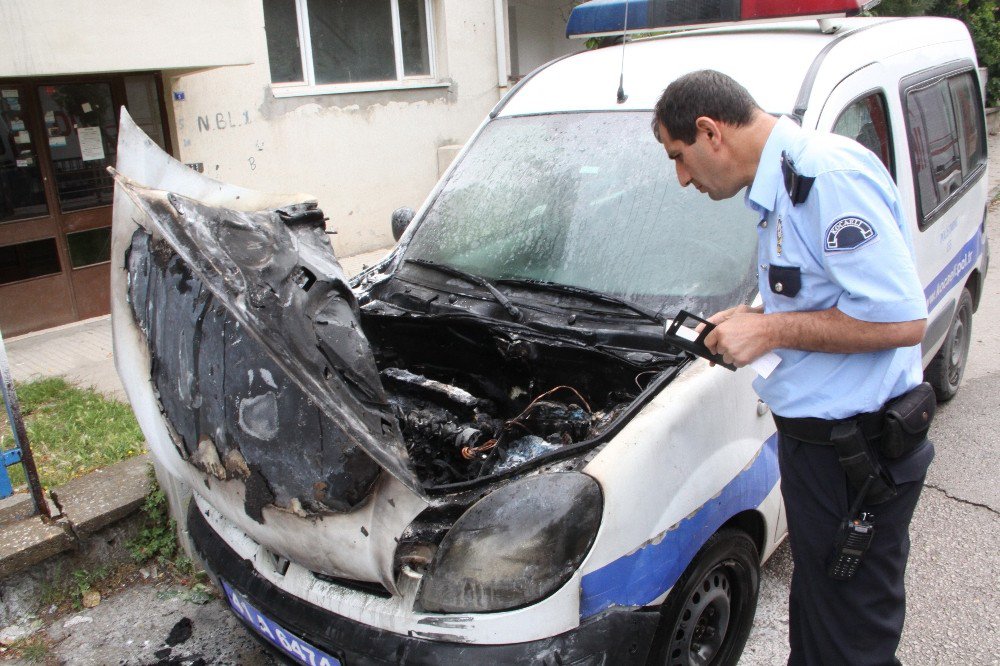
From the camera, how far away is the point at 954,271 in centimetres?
380

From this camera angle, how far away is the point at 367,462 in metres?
1.95

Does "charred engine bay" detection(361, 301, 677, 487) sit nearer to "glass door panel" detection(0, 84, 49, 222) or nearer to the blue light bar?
the blue light bar

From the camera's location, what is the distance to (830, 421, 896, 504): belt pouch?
1864mm

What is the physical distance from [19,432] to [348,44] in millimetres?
6360

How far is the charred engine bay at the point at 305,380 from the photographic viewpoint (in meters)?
1.87

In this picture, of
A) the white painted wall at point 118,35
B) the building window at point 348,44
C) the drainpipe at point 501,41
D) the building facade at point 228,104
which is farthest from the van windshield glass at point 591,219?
the drainpipe at point 501,41

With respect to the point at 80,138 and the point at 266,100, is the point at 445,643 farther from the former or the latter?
the point at 266,100

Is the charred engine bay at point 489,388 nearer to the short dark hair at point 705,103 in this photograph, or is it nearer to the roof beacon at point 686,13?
the short dark hair at point 705,103

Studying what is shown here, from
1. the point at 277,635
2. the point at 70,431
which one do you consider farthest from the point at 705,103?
the point at 70,431

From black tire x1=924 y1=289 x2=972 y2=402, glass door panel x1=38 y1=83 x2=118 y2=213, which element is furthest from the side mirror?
glass door panel x1=38 y1=83 x2=118 y2=213

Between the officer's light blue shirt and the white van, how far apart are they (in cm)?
36

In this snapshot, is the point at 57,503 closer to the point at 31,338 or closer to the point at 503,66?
the point at 31,338

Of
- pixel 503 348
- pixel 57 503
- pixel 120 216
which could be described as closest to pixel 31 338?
pixel 57 503

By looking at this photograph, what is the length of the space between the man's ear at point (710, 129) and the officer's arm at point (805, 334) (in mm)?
430
